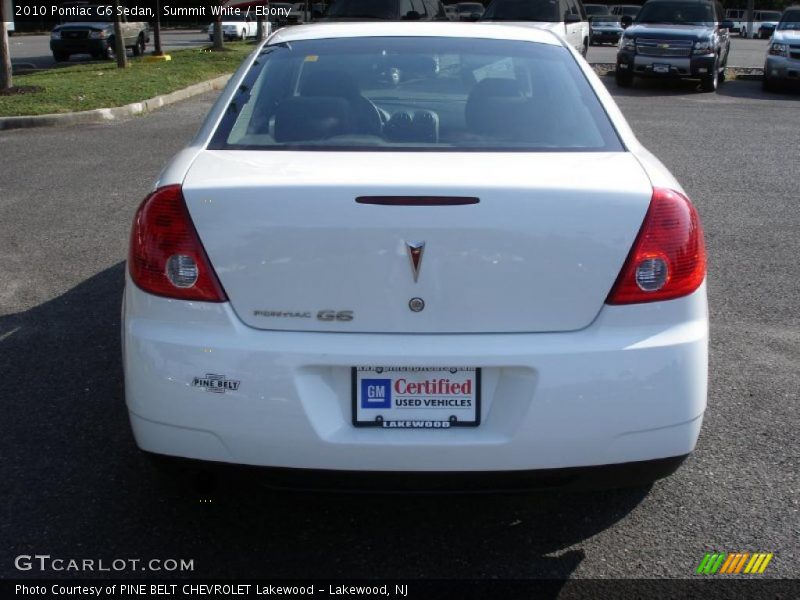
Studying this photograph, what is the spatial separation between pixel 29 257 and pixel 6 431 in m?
2.81

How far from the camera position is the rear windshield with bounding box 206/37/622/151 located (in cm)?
343

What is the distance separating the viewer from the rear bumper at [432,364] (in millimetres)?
2746

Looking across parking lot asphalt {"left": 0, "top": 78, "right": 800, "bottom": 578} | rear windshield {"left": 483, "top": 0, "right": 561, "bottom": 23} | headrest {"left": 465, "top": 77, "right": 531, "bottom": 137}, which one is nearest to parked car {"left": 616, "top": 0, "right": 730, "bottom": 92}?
rear windshield {"left": 483, "top": 0, "right": 561, "bottom": 23}

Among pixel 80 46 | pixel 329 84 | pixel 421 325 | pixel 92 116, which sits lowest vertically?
pixel 80 46

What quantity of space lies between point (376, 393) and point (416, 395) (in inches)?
4.5

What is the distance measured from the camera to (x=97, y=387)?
4418 mm

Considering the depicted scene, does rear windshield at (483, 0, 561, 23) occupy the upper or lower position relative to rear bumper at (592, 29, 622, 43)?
upper

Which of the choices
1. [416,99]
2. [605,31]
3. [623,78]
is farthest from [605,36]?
[416,99]

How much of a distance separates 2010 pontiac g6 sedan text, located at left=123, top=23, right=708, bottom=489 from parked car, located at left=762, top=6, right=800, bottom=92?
17.3 meters

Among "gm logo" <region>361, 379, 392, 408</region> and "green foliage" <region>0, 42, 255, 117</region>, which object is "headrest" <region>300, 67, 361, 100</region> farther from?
"green foliage" <region>0, 42, 255, 117</region>

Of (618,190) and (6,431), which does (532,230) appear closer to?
(618,190)

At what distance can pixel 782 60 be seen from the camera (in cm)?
1859

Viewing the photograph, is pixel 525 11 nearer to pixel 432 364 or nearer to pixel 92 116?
pixel 92 116

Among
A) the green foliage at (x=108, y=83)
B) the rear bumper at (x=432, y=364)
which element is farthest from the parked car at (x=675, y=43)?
the rear bumper at (x=432, y=364)
